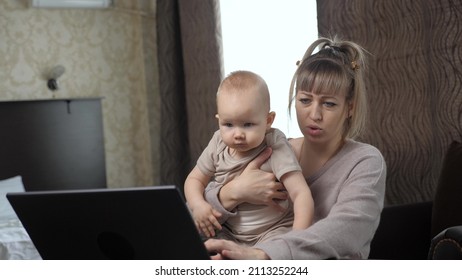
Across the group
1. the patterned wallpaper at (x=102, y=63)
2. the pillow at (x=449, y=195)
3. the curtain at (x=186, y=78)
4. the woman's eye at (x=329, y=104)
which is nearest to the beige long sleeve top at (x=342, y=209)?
the woman's eye at (x=329, y=104)

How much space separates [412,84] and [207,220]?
5.23 ft

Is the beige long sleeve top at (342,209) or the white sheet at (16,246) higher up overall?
the beige long sleeve top at (342,209)

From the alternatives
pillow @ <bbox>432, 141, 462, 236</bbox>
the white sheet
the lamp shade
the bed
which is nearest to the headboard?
the bed

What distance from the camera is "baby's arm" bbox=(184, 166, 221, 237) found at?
1.57m

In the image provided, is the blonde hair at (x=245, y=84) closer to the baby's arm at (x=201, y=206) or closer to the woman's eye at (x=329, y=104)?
the woman's eye at (x=329, y=104)

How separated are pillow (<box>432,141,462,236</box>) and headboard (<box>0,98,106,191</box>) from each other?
266cm

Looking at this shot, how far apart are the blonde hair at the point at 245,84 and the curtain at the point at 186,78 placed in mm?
2503

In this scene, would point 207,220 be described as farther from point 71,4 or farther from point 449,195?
point 71,4

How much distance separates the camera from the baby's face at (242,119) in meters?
1.58

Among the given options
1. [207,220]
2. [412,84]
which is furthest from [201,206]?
[412,84]

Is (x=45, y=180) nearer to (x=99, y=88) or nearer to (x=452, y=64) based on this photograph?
(x=99, y=88)

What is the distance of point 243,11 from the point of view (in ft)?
13.6
